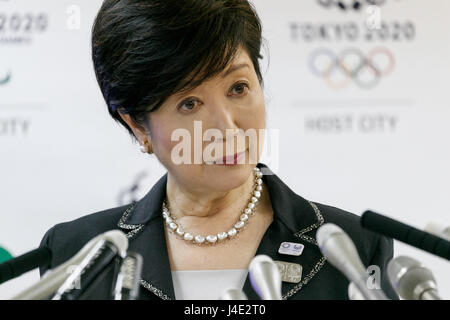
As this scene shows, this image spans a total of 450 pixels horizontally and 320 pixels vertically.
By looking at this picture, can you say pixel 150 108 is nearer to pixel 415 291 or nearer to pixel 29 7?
pixel 415 291

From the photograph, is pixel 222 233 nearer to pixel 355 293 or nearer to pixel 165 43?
pixel 165 43

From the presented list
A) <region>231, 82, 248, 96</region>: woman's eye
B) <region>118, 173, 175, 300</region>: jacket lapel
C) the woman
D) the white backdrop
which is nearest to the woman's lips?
the woman

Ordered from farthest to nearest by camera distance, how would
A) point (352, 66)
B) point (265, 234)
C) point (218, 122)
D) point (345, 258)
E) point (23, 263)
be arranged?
point (352, 66)
point (265, 234)
point (218, 122)
point (23, 263)
point (345, 258)

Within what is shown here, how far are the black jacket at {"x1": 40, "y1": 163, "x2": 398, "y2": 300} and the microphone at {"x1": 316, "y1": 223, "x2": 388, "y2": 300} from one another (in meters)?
0.40

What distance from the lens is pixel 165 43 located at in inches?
47.4

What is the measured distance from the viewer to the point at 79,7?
2.43 m

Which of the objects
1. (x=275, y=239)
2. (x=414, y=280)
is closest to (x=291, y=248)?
(x=275, y=239)

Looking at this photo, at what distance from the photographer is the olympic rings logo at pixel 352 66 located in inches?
92.6

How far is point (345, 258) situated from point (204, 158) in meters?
0.55

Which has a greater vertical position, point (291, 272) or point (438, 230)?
point (438, 230)

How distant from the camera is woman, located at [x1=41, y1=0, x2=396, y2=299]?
1.21 meters

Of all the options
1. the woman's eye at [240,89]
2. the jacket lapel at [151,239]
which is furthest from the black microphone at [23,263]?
the woman's eye at [240,89]

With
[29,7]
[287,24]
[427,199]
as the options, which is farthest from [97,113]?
[427,199]

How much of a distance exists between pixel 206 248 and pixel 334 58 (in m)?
1.21
